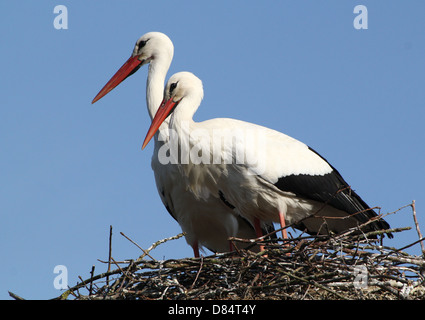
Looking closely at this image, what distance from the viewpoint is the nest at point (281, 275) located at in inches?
191

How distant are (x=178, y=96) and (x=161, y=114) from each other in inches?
8.2

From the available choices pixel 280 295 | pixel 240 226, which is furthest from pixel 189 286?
pixel 240 226

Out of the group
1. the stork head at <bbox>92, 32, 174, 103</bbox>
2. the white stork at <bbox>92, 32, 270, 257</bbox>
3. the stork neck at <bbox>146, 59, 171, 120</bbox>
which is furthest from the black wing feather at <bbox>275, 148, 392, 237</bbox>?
the stork head at <bbox>92, 32, 174, 103</bbox>

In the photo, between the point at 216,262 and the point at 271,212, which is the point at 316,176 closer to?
the point at 271,212

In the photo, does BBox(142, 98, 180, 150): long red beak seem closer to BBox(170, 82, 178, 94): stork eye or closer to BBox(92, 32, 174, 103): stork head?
BBox(170, 82, 178, 94): stork eye

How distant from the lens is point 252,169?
247 inches

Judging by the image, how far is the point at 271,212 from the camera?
21.4 ft

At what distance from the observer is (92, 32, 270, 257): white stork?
682cm

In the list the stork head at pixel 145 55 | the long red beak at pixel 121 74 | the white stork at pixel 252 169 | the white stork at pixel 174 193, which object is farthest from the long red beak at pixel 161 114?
the long red beak at pixel 121 74

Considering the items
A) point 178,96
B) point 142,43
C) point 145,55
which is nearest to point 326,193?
point 178,96

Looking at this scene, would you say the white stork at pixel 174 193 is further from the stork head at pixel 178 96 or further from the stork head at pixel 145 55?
the stork head at pixel 178 96

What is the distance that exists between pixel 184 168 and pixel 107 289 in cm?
162

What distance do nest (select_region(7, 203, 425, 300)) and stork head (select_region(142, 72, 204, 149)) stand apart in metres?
1.64
